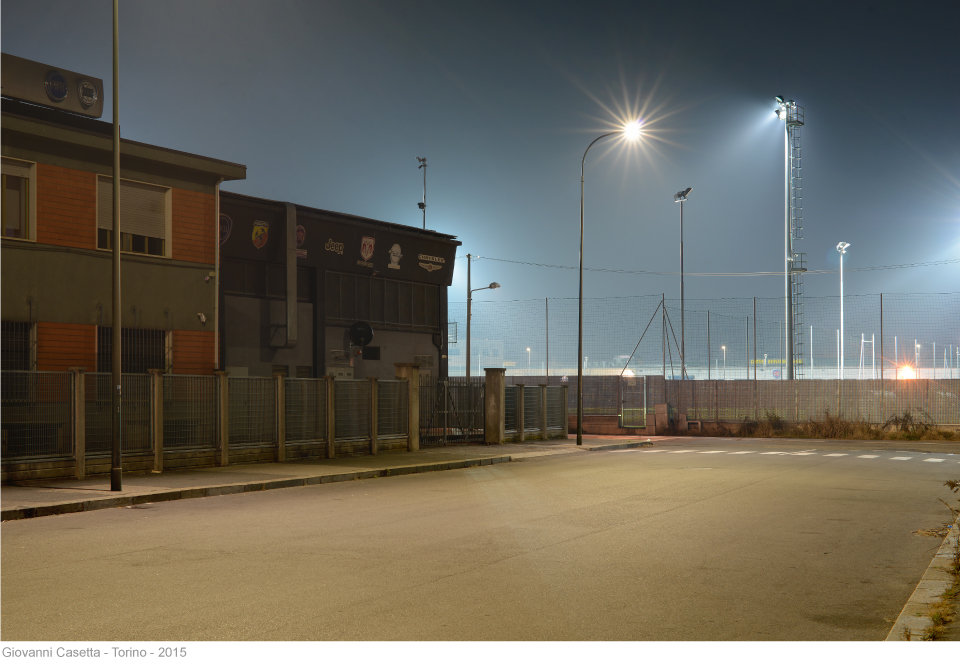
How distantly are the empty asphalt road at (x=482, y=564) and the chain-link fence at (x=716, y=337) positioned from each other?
73.0ft

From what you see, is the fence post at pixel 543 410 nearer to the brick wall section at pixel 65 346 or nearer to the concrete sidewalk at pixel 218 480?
the concrete sidewalk at pixel 218 480

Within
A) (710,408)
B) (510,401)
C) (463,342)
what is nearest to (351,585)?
(510,401)

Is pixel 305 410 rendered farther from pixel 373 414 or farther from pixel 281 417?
pixel 373 414

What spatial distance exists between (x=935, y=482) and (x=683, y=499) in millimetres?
6407

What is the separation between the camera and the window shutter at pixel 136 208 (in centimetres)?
2050

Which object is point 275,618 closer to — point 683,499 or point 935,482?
point 683,499

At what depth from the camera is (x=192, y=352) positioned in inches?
877

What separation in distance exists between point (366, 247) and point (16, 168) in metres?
15.1

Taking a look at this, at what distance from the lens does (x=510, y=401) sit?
28.5 metres

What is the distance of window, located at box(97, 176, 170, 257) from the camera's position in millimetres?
20516

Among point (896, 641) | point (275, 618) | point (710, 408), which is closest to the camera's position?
point (896, 641)

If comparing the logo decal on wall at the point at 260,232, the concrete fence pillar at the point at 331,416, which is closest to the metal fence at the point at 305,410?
the concrete fence pillar at the point at 331,416

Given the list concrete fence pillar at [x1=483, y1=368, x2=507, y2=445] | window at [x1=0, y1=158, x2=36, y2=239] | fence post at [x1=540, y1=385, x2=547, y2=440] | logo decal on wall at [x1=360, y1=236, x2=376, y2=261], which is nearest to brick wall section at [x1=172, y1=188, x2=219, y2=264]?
window at [x1=0, y1=158, x2=36, y2=239]

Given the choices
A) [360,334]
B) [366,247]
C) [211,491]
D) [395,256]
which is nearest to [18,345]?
[211,491]
